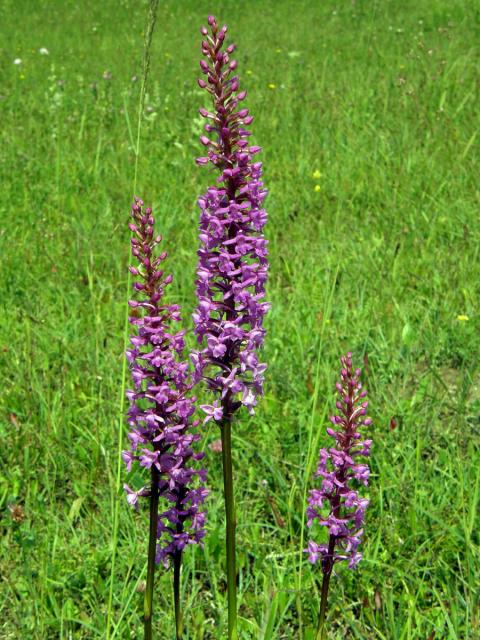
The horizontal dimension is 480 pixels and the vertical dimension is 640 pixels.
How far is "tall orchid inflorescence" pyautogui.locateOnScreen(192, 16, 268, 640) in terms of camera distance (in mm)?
1422

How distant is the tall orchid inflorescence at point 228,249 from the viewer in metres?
1.42

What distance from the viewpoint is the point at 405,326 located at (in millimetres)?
3412

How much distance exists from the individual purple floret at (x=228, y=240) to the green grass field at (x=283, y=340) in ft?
1.21

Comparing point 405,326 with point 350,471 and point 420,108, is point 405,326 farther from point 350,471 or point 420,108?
point 420,108

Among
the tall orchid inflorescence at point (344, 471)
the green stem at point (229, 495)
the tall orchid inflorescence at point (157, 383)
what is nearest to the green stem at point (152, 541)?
the tall orchid inflorescence at point (157, 383)

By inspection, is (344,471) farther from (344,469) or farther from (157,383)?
(157,383)

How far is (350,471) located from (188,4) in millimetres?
16027

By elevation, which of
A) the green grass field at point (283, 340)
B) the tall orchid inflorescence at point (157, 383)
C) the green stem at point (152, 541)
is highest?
the tall orchid inflorescence at point (157, 383)

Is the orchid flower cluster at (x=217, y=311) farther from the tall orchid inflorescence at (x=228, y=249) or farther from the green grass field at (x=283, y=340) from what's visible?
the green grass field at (x=283, y=340)

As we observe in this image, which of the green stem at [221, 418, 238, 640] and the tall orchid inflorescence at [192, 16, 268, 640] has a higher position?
the tall orchid inflorescence at [192, 16, 268, 640]

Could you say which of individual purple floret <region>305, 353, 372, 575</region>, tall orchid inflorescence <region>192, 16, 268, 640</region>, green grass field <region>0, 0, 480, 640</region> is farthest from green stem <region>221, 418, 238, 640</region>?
individual purple floret <region>305, 353, 372, 575</region>

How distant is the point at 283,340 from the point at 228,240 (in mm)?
2263

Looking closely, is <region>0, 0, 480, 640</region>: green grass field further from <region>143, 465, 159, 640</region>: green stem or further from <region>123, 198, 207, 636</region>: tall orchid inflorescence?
<region>123, 198, 207, 636</region>: tall orchid inflorescence

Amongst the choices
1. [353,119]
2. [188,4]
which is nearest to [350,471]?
[353,119]
